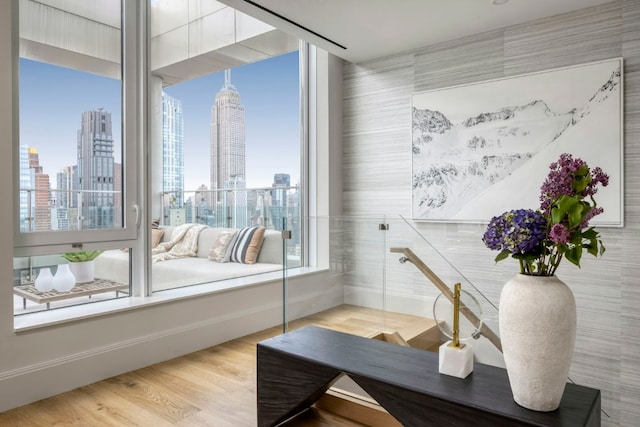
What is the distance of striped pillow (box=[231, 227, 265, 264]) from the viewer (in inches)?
154

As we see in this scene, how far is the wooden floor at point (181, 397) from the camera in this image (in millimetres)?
2143

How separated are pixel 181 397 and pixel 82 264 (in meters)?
1.11

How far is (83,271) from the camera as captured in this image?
2.79 m

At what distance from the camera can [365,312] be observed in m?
2.43

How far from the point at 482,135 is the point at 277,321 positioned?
2.33 metres

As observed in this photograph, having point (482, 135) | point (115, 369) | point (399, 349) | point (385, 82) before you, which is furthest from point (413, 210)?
point (115, 369)

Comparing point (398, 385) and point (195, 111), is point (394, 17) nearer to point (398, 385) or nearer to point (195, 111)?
point (195, 111)

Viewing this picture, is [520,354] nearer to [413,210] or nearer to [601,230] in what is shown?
[601,230]

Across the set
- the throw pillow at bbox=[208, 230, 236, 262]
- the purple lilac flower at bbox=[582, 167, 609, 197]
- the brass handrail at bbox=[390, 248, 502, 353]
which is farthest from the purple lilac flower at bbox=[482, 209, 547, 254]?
the throw pillow at bbox=[208, 230, 236, 262]

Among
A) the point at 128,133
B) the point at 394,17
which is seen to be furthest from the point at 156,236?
the point at 394,17

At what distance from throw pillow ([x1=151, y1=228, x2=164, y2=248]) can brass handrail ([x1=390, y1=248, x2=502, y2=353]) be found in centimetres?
175

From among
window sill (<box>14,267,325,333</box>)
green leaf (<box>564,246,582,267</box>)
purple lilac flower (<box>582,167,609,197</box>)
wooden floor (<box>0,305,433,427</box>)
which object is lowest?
wooden floor (<box>0,305,433,427</box>)

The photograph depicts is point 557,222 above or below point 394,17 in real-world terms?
below

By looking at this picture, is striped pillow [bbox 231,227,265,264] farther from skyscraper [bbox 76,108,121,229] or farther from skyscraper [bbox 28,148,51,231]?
skyscraper [bbox 28,148,51,231]
